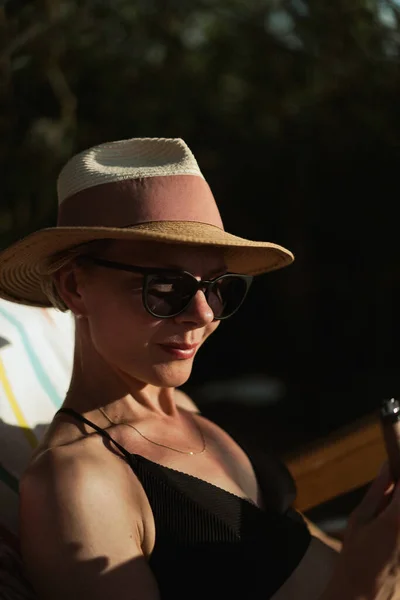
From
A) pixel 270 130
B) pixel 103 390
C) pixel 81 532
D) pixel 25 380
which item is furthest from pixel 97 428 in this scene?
pixel 270 130

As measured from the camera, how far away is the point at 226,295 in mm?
1793

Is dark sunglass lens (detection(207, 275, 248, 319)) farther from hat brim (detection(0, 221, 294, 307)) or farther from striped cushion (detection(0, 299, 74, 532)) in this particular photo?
striped cushion (detection(0, 299, 74, 532))

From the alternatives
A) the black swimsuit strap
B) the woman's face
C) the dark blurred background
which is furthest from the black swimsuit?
the dark blurred background

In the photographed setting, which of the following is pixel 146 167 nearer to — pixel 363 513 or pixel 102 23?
pixel 363 513

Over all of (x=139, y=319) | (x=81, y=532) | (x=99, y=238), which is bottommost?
(x=81, y=532)

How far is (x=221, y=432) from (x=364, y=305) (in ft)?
13.3

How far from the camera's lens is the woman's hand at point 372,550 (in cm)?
138

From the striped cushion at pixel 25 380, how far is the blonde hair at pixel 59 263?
1.28 feet

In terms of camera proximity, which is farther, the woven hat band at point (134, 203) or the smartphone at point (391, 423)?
the woven hat band at point (134, 203)

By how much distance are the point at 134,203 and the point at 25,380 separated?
0.77 m

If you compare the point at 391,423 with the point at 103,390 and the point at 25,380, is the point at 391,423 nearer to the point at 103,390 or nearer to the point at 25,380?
the point at 103,390

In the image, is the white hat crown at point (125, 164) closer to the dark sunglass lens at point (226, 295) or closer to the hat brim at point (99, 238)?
the hat brim at point (99, 238)

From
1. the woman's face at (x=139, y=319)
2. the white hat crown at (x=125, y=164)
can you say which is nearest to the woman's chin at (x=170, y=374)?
the woman's face at (x=139, y=319)

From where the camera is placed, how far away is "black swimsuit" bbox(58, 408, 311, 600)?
1595mm
